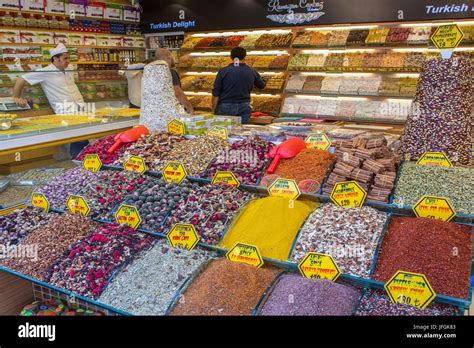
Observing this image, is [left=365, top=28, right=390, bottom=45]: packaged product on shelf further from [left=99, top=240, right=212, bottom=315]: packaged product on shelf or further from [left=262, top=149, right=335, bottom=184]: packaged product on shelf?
[left=99, top=240, right=212, bottom=315]: packaged product on shelf

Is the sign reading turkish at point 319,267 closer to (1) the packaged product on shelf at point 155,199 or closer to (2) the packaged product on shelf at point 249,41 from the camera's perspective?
(1) the packaged product on shelf at point 155,199

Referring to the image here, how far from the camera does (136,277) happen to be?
1.89 metres

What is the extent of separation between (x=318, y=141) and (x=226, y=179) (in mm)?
670

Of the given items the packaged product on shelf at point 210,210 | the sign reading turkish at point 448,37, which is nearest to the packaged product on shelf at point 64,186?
the packaged product on shelf at point 210,210

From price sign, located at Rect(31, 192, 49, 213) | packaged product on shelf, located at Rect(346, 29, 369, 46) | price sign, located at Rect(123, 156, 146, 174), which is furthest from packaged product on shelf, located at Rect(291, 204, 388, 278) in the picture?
packaged product on shelf, located at Rect(346, 29, 369, 46)

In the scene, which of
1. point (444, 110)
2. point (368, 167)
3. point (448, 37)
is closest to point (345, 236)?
point (368, 167)

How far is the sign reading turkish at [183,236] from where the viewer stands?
205cm

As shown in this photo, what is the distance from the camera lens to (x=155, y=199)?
2357 mm

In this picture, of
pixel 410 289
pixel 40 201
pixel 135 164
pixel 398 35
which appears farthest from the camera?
pixel 398 35

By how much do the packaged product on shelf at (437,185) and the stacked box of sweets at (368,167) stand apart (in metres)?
0.06

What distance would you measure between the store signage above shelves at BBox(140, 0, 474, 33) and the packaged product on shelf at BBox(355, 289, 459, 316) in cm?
503

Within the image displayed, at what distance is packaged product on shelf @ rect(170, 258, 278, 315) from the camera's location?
1.66 m

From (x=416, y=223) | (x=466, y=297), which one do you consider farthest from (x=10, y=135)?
(x=466, y=297)

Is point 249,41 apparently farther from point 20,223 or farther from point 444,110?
point 20,223
